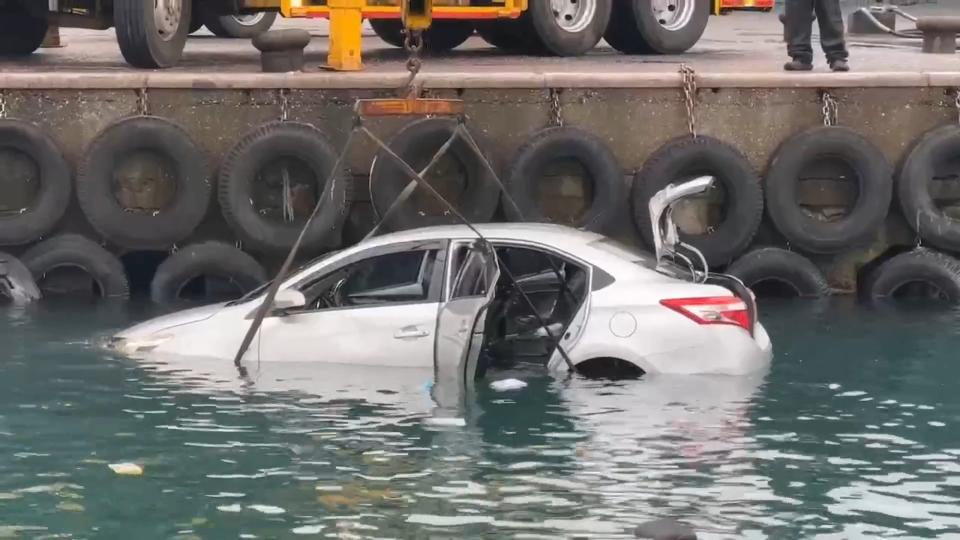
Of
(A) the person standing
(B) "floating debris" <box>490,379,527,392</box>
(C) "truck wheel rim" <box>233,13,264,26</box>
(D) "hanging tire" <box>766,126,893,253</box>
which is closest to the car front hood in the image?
(B) "floating debris" <box>490,379,527,392</box>

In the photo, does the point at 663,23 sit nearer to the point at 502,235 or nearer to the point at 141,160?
the point at 141,160

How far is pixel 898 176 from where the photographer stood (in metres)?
17.5

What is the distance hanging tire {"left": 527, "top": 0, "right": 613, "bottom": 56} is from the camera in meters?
20.8

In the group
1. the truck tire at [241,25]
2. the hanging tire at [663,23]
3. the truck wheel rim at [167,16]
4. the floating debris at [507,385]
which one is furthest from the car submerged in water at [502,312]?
the truck tire at [241,25]

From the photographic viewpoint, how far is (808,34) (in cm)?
1877

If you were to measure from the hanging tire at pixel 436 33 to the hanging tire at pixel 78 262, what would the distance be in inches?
248

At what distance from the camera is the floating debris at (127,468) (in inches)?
402

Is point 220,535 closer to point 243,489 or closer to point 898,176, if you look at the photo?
point 243,489

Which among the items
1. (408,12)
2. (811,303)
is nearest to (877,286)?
(811,303)

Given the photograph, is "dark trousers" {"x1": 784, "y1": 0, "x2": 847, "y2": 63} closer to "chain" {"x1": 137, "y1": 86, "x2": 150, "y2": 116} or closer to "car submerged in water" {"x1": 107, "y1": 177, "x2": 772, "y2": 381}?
"car submerged in water" {"x1": 107, "y1": 177, "x2": 772, "y2": 381}

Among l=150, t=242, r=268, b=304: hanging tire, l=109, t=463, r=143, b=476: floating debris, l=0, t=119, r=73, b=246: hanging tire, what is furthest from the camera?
l=0, t=119, r=73, b=246: hanging tire

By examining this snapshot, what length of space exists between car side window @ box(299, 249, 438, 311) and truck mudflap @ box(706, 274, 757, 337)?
1.94m

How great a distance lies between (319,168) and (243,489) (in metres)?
7.53

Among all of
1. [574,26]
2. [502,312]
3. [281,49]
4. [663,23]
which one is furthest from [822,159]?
[502,312]
